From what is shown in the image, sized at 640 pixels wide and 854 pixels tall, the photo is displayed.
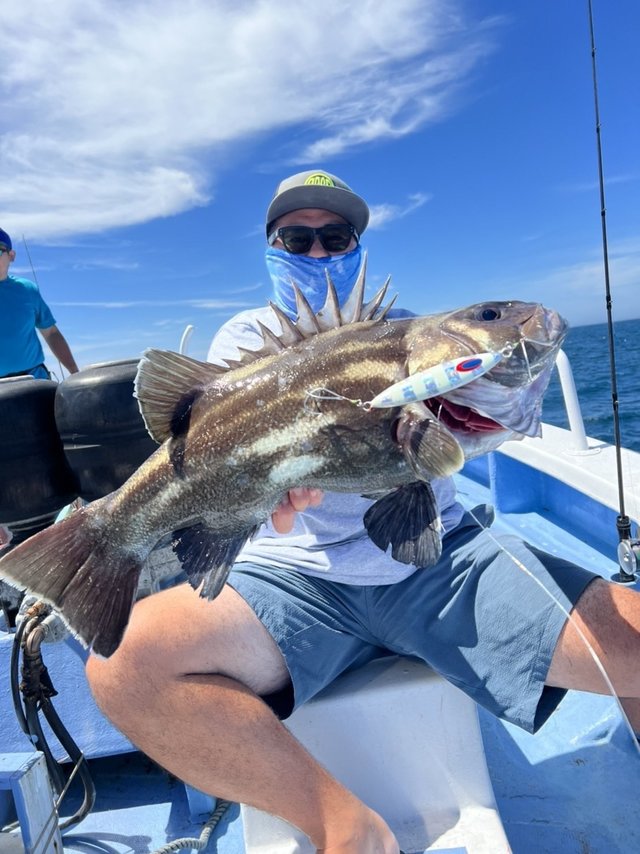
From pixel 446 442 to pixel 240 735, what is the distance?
118 cm

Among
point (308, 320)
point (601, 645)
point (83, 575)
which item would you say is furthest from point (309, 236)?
point (601, 645)

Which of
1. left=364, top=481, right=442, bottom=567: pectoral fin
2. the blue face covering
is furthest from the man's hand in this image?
the blue face covering

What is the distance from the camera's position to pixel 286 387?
78.6 inches

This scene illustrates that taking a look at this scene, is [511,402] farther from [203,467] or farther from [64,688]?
[64,688]

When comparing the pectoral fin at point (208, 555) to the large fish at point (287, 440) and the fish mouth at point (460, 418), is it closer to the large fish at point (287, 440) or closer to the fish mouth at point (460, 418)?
the large fish at point (287, 440)

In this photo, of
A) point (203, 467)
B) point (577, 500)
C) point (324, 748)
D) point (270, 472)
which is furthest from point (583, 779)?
point (577, 500)

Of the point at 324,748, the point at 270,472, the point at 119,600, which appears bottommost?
the point at 324,748

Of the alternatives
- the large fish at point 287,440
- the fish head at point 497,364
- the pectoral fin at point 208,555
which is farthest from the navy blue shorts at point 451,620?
the fish head at point 497,364

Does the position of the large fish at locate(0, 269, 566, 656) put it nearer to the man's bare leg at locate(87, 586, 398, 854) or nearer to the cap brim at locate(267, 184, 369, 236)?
the man's bare leg at locate(87, 586, 398, 854)

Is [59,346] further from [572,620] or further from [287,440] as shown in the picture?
[572,620]

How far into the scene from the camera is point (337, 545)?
2416mm

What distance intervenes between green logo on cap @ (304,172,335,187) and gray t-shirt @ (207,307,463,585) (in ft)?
4.32

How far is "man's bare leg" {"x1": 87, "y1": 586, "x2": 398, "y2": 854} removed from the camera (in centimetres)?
195

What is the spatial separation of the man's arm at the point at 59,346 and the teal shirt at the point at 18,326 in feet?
1.14
